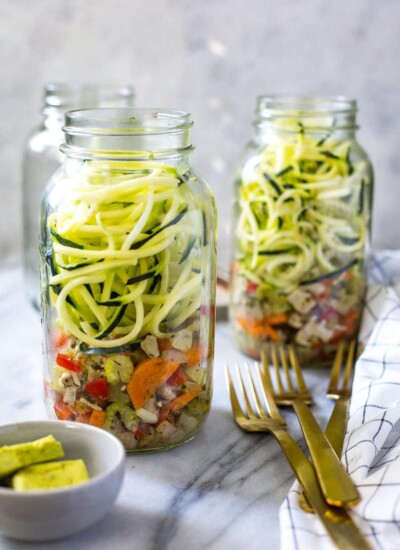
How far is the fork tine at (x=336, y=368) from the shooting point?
→ 3.74ft

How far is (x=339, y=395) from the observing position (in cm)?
111

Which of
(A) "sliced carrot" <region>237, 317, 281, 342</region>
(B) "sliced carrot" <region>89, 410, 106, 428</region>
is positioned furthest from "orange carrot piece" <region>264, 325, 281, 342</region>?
(B) "sliced carrot" <region>89, 410, 106, 428</region>

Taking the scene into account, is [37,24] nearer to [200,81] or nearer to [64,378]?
[200,81]

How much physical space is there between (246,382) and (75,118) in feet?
1.46

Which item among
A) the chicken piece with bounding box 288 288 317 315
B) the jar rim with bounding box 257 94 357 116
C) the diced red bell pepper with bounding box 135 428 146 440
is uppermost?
the jar rim with bounding box 257 94 357 116

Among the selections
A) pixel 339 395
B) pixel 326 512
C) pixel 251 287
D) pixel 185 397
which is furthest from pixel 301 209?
pixel 326 512

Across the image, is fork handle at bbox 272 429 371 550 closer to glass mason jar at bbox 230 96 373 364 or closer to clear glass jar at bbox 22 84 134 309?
glass mason jar at bbox 230 96 373 364

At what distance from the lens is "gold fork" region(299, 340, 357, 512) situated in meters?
0.95

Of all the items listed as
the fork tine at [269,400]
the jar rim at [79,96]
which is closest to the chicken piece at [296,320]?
the fork tine at [269,400]

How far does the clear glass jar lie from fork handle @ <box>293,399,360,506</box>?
0.62 meters

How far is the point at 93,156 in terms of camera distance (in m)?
0.93

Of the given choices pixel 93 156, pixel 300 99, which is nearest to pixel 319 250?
pixel 300 99

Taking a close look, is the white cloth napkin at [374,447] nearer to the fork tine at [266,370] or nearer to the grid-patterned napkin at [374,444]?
the grid-patterned napkin at [374,444]

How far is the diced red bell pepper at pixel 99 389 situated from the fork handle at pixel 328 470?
22 centimetres
